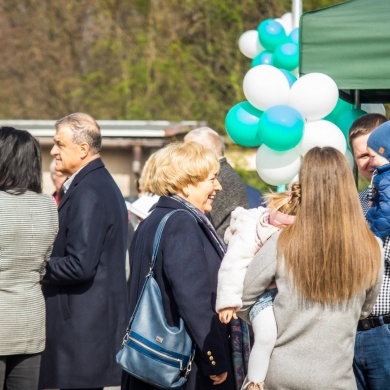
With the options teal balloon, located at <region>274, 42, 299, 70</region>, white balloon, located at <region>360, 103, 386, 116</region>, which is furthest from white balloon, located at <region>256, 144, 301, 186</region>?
teal balloon, located at <region>274, 42, 299, 70</region>

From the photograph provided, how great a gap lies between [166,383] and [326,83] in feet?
6.47

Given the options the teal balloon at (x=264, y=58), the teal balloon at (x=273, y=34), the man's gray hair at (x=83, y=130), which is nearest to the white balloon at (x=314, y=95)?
the man's gray hair at (x=83, y=130)

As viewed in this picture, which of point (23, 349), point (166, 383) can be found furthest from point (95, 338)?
point (166, 383)

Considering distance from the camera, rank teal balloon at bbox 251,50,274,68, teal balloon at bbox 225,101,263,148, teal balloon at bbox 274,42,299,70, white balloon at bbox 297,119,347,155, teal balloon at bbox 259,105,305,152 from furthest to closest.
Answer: teal balloon at bbox 251,50,274,68 → teal balloon at bbox 274,42,299,70 → teal balloon at bbox 225,101,263,148 → teal balloon at bbox 259,105,305,152 → white balloon at bbox 297,119,347,155

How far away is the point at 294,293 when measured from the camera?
3277 mm

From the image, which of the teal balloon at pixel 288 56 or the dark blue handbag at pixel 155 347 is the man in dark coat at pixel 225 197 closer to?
the teal balloon at pixel 288 56

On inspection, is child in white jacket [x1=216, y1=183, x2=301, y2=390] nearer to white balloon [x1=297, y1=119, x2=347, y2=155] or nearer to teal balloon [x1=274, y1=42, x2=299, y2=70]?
white balloon [x1=297, y1=119, x2=347, y2=155]

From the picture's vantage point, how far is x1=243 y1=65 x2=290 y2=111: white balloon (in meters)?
5.70

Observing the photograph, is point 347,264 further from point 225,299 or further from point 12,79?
point 12,79

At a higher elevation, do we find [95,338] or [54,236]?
[54,236]

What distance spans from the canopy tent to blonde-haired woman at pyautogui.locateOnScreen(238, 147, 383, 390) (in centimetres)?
140

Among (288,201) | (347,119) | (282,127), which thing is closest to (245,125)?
(282,127)

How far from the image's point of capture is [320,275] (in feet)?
10.6

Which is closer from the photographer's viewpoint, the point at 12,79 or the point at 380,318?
the point at 380,318
